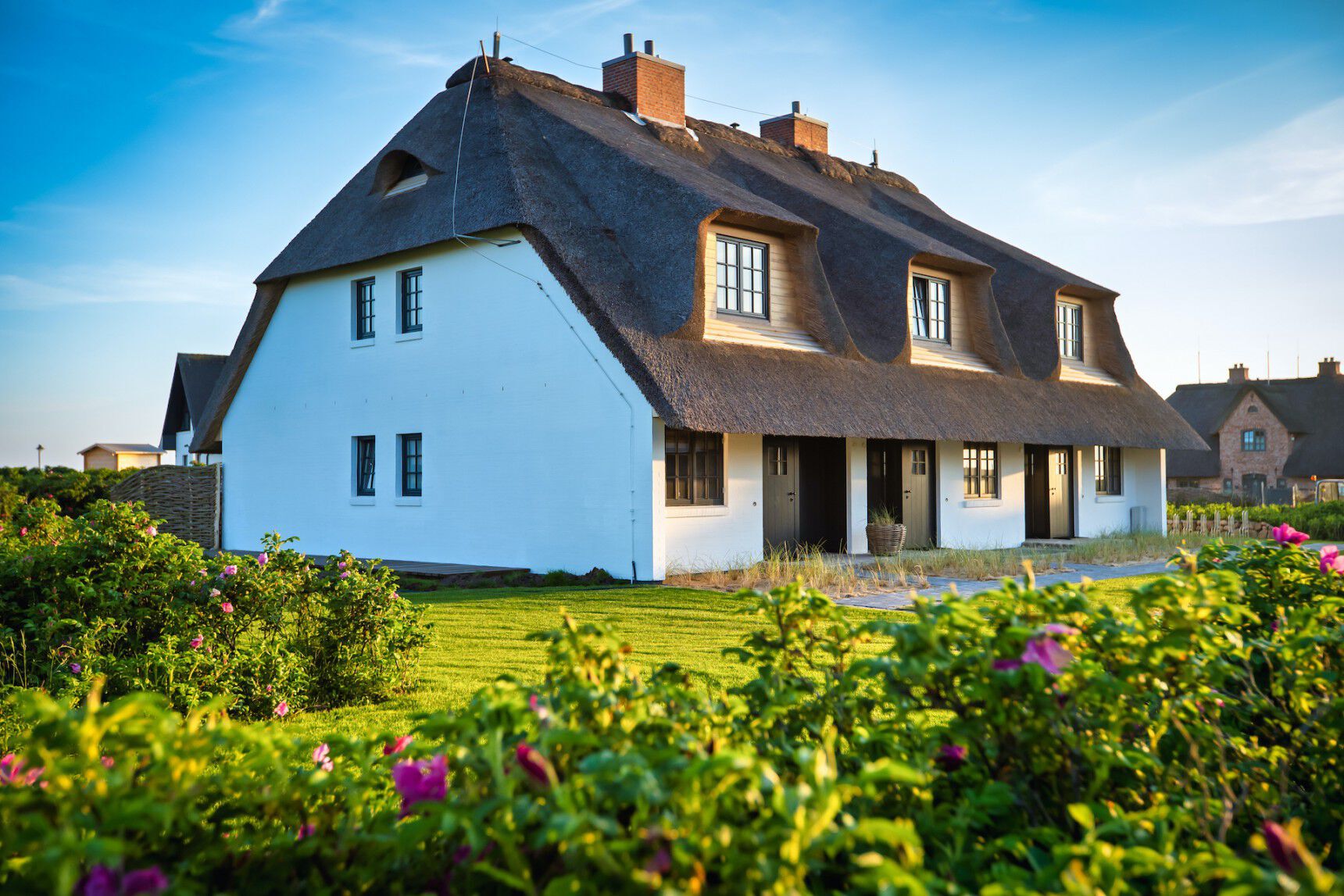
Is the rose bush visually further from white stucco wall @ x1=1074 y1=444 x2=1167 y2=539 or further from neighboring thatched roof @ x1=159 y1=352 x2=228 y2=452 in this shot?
neighboring thatched roof @ x1=159 y1=352 x2=228 y2=452

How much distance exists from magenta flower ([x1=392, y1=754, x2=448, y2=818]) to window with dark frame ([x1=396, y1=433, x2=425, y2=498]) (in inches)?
653

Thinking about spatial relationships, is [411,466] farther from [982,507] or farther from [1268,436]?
[1268,436]

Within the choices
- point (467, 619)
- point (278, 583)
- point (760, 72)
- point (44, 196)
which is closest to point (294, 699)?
point (278, 583)

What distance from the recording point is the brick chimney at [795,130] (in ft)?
80.4

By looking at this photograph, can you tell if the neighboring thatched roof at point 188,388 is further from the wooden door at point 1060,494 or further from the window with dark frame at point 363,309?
the wooden door at point 1060,494

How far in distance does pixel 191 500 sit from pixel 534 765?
23.2 metres

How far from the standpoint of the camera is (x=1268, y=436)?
47.0 m

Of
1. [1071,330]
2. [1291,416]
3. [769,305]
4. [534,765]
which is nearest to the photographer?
[534,765]

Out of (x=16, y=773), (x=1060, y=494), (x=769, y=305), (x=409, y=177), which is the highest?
(x=409, y=177)

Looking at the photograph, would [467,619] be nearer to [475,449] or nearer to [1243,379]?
[475,449]

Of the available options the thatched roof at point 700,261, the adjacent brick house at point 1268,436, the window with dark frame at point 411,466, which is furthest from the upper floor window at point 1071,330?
the adjacent brick house at point 1268,436

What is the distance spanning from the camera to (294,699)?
6332mm

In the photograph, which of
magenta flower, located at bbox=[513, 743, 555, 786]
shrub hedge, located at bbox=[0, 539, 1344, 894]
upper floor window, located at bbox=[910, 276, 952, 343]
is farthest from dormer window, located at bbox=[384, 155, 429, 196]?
magenta flower, located at bbox=[513, 743, 555, 786]

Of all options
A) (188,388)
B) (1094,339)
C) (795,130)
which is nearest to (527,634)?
(795,130)
